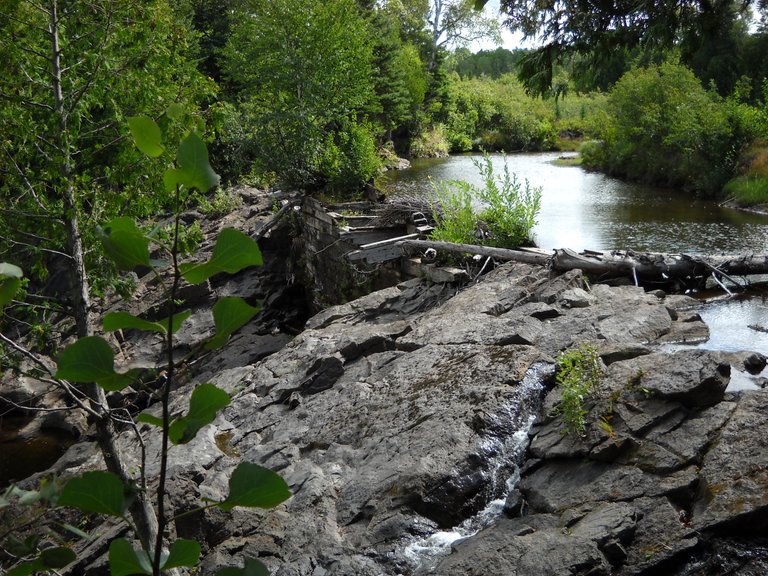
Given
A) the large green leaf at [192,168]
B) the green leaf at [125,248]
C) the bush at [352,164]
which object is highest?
the large green leaf at [192,168]

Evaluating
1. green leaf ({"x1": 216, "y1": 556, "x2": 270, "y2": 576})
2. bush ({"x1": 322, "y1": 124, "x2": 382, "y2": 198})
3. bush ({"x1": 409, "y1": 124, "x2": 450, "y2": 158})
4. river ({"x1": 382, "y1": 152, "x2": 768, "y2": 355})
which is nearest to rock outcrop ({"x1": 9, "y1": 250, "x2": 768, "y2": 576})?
Result: river ({"x1": 382, "y1": 152, "x2": 768, "y2": 355})

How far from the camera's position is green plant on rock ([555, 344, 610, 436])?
5980 mm

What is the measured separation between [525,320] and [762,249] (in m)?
7.67

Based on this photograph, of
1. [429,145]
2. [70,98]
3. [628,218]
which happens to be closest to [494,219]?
[70,98]

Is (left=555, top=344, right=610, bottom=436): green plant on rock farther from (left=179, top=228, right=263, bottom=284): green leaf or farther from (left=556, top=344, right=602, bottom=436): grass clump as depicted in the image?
(left=179, top=228, right=263, bottom=284): green leaf

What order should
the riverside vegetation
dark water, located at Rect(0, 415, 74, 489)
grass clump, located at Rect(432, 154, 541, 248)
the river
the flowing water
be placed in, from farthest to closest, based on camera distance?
dark water, located at Rect(0, 415, 74, 489) < grass clump, located at Rect(432, 154, 541, 248) < the river < the flowing water < the riverside vegetation

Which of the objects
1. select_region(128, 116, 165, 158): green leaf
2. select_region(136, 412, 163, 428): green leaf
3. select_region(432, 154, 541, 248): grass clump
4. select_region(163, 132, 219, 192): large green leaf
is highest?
select_region(128, 116, 165, 158): green leaf

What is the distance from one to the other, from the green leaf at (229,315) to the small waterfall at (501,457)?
184 inches

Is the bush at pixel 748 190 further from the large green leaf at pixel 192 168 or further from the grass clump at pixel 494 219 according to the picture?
the large green leaf at pixel 192 168

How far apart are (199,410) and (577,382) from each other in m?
5.68

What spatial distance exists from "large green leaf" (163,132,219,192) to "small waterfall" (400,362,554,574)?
481cm

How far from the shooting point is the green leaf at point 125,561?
87 centimetres

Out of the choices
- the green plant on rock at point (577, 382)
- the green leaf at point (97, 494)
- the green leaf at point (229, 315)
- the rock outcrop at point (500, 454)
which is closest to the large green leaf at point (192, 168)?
the green leaf at point (229, 315)

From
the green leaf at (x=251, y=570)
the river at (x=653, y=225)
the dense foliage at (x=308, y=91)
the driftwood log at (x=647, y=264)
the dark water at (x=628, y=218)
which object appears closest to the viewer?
the green leaf at (x=251, y=570)
